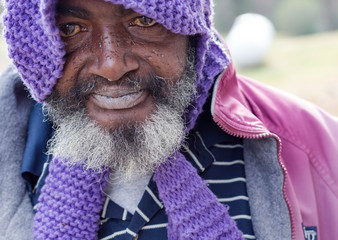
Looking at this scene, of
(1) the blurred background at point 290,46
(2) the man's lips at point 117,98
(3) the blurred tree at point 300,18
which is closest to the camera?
(2) the man's lips at point 117,98

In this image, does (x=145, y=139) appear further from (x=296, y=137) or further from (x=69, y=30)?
(x=296, y=137)

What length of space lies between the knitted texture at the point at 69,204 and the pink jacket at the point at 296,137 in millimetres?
502

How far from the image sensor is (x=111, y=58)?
1368mm

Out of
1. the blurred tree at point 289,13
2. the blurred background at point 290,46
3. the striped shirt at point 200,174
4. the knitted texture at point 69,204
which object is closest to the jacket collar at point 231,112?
the striped shirt at point 200,174

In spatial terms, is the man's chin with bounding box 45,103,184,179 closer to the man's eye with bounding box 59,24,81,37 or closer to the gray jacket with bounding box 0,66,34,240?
the gray jacket with bounding box 0,66,34,240

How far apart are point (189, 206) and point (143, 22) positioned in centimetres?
63

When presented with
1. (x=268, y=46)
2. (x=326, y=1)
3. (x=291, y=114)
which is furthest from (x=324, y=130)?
(x=326, y=1)

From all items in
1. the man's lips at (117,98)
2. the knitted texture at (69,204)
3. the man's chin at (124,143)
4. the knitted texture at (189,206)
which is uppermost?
the man's lips at (117,98)

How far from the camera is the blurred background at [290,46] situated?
19.0 feet

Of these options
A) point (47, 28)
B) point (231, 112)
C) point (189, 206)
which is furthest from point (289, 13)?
point (47, 28)

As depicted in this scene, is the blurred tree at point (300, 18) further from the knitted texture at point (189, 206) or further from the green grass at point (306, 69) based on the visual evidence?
the knitted texture at point (189, 206)

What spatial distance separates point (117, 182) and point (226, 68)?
1.87 ft

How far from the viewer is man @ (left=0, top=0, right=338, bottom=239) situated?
1397 mm

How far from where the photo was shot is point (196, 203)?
1.56 meters
